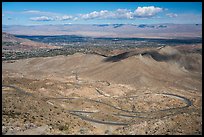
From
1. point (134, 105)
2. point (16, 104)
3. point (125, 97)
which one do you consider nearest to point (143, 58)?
point (125, 97)

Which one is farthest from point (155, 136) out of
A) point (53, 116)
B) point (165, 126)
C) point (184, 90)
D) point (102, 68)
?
point (102, 68)

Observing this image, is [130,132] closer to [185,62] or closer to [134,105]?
[134,105]

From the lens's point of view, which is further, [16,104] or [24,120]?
[16,104]

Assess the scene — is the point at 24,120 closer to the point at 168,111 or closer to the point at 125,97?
the point at 168,111

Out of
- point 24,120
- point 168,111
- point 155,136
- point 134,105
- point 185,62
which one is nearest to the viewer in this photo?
point 155,136

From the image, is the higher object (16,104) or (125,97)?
(16,104)

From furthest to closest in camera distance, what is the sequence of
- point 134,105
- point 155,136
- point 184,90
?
point 184,90
point 134,105
point 155,136
